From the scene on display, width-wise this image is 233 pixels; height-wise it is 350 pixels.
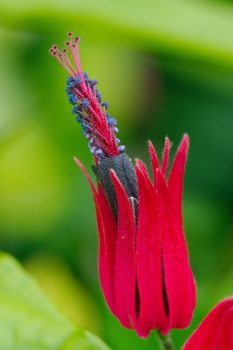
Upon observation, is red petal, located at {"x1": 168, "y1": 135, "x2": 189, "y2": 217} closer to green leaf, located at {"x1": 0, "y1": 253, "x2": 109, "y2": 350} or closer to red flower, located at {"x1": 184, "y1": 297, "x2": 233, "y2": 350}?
red flower, located at {"x1": 184, "y1": 297, "x2": 233, "y2": 350}

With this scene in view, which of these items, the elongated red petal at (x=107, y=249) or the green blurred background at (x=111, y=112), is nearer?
the elongated red petal at (x=107, y=249)

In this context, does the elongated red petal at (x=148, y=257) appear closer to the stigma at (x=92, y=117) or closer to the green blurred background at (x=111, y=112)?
the stigma at (x=92, y=117)

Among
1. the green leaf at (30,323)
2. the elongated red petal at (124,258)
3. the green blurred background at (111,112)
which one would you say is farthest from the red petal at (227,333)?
the green blurred background at (111,112)

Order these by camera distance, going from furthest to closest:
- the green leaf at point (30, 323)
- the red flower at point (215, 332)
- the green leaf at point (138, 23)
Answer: the green leaf at point (138, 23)
the green leaf at point (30, 323)
the red flower at point (215, 332)

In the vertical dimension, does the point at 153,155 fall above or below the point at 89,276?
above

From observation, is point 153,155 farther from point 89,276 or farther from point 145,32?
point 89,276

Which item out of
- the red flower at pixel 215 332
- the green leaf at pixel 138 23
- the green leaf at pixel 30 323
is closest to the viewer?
the red flower at pixel 215 332

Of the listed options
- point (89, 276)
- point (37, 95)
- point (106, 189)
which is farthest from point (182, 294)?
point (37, 95)

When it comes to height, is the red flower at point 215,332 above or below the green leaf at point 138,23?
below
